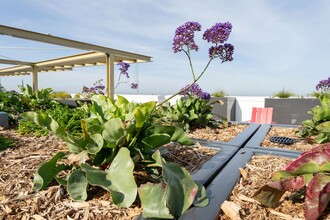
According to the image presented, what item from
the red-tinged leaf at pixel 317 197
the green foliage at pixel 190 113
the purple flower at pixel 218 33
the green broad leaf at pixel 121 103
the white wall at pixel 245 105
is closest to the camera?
the red-tinged leaf at pixel 317 197

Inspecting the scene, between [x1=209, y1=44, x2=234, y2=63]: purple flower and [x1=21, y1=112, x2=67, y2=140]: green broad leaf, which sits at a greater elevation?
[x1=209, y1=44, x2=234, y2=63]: purple flower

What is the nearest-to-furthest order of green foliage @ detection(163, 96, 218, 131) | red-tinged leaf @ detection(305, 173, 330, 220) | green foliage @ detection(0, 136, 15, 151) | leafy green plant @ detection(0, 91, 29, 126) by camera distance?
red-tinged leaf @ detection(305, 173, 330, 220) < green foliage @ detection(0, 136, 15, 151) < green foliage @ detection(163, 96, 218, 131) < leafy green plant @ detection(0, 91, 29, 126)

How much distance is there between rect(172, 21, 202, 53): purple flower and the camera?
1.64 meters

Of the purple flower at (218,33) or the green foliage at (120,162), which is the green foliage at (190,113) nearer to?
the purple flower at (218,33)

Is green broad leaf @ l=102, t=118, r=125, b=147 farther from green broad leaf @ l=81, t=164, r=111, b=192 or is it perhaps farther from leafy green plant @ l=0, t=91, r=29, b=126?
leafy green plant @ l=0, t=91, r=29, b=126

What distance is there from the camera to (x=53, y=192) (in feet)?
2.91

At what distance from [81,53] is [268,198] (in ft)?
30.9

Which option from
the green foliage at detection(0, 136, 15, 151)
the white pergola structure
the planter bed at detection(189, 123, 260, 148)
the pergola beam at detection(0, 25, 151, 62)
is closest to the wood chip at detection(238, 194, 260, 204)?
the planter bed at detection(189, 123, 260, 148)

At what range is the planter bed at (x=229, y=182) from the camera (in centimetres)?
69

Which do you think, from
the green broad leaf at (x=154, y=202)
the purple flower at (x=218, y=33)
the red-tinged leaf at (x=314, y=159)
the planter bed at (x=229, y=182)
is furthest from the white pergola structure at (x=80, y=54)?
the red-tinged leaf at (x=314, y=159)

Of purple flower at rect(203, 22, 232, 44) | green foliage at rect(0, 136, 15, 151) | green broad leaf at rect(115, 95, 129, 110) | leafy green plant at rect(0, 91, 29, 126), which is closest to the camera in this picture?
green broad leaf at rect(115, 95, 129, 110)

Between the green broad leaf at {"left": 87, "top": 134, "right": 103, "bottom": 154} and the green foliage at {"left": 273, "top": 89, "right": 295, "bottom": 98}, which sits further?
the green foliage at {"left": 273, "top": 89, "right": 295, "bottom": 98}

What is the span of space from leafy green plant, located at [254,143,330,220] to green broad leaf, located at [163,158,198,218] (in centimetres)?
22

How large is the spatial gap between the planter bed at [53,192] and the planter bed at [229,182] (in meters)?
0.04
